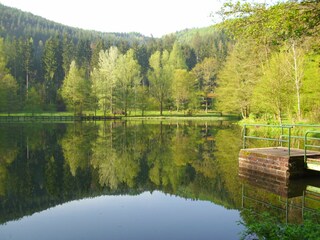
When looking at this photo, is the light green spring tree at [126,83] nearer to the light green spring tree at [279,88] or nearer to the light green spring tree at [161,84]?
the light green spring tree at [161,84]

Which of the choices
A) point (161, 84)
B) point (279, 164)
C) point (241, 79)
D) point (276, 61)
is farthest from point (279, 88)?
point (161, 84)

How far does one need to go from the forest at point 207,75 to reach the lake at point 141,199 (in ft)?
17.6

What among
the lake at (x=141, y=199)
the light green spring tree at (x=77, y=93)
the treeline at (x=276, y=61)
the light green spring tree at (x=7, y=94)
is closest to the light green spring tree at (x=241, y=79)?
the treeline at (x=276, y=61)

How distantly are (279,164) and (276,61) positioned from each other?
26019 mm

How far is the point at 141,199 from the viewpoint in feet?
40.0

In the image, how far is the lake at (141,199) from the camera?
29.5 ft

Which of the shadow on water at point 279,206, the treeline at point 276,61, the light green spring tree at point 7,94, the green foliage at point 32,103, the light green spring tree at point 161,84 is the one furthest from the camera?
the light green spring tree at point 161,84

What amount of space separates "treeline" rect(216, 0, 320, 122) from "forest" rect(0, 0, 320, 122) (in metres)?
0.03

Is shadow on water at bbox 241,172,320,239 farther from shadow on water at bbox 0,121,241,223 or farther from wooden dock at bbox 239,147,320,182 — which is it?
shadow on water at bbox 0,121,241,223

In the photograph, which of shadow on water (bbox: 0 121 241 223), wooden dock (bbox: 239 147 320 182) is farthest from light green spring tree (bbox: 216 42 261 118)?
wooden dock (bbox: 239 147 320 182)

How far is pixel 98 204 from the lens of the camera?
11.6 meters

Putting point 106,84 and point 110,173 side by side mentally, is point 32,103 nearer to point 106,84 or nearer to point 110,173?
point 106,84

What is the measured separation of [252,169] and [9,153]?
15.5 metres

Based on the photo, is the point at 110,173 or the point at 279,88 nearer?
the point at 110,173
